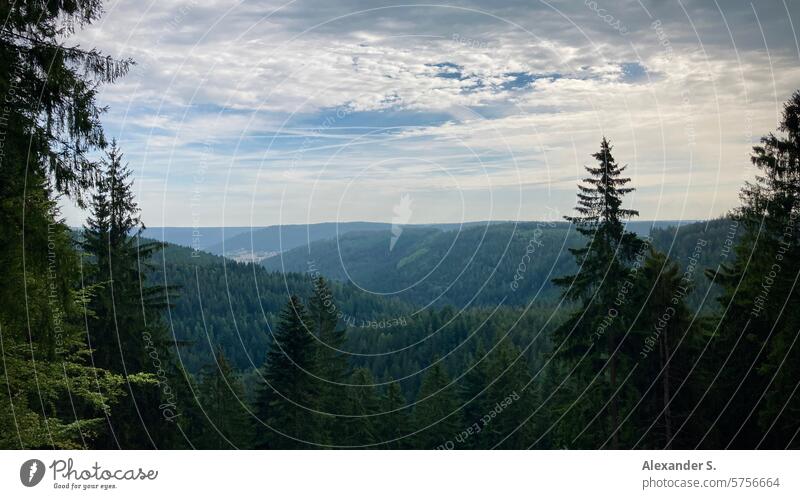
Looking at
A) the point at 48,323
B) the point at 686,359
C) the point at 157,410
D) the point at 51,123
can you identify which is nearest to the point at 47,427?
the point at 48,323

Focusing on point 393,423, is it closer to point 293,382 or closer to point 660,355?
point 293,382

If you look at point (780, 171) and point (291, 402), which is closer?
point (780, 171)

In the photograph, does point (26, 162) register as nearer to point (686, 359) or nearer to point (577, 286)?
point (577, 286)

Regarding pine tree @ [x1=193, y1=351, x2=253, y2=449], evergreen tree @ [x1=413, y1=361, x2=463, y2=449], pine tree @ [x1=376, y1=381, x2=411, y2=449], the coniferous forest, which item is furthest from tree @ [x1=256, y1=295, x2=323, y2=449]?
evergreen tree @ [x1=413, y1=361, x2=463, y2=449]
